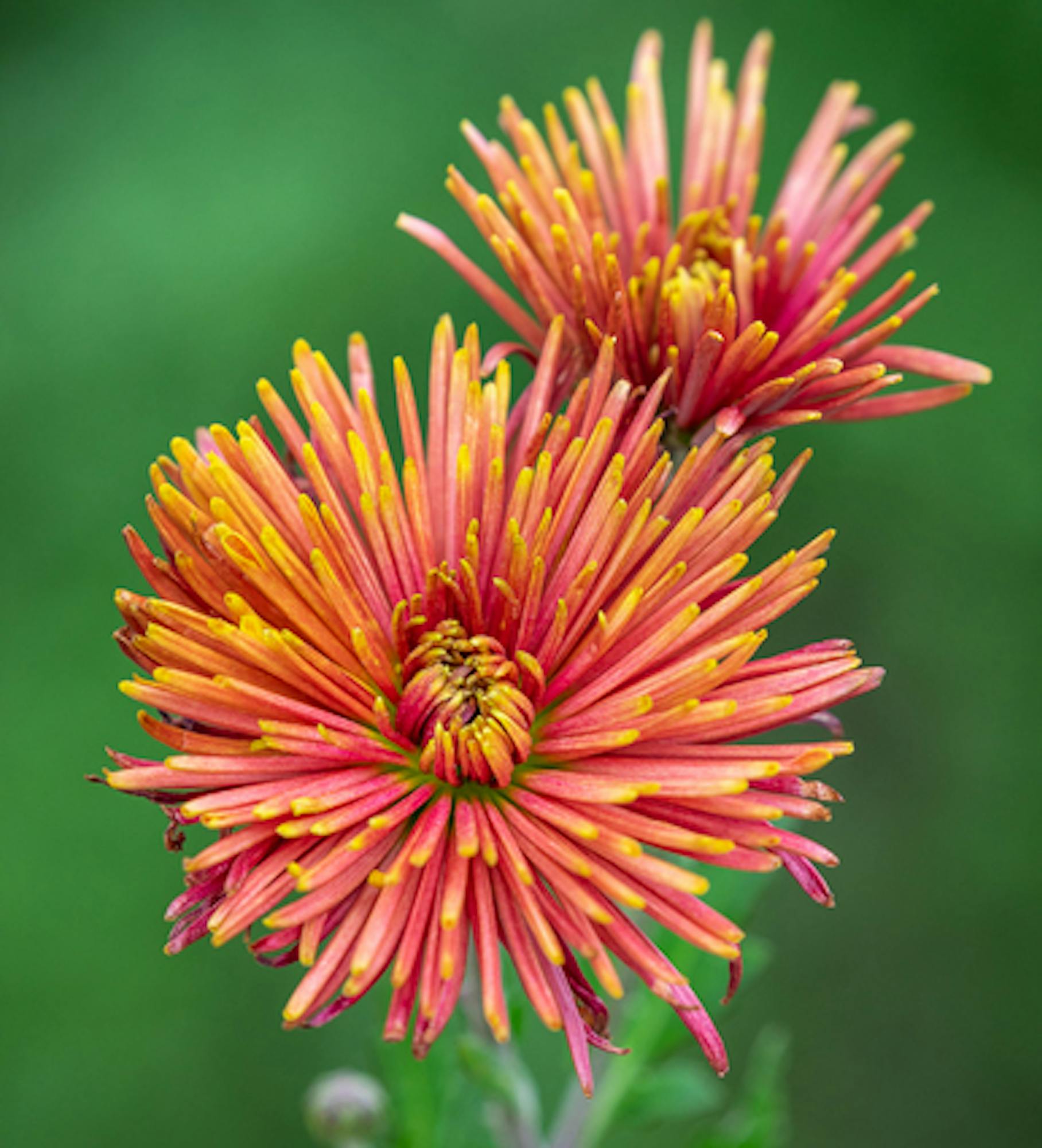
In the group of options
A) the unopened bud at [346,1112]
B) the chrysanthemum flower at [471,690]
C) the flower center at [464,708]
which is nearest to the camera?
the chrysanthemum flower at [471,690]

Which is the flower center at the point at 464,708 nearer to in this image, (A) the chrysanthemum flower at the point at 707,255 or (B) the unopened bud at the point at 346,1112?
(A) the chrysanthemum flower at the point at 707,255

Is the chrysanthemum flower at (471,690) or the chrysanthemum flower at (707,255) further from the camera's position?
the chrysanthemum flower at (707,255)

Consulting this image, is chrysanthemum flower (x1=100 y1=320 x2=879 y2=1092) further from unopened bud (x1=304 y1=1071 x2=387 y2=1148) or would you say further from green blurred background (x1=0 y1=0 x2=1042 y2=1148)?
green blurred background (x1=0 y1=0 x2=1042 y2=1148)

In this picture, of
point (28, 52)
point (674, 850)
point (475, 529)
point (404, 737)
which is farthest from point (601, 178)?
point (28, 52)

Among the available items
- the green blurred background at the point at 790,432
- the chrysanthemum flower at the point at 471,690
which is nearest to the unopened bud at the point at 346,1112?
the chrysanthemum flower at the point at 471,690

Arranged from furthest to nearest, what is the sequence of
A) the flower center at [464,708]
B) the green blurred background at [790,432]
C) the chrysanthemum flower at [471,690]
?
the green blurred background at [790,432], the flower center at [464,708], the chrysanthemum flower at [471,690]

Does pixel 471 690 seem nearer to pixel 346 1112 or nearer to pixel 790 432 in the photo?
pixel 346 1112

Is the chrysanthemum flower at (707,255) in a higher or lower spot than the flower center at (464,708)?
higher
